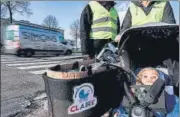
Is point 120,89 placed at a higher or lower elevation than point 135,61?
lower

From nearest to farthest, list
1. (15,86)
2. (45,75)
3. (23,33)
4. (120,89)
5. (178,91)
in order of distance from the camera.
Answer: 1. (45,75)
2. (120,89)
3. (178,91)
4. (15,86)
5. (23,33)

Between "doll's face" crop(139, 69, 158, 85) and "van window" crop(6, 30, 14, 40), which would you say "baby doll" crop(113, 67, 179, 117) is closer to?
"doll's face" crop(139, 69, 158, 85)

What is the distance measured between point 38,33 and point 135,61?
717 inches

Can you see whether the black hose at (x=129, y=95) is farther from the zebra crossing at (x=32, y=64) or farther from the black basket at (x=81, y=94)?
the zebra crossing at (x=32, y=64)

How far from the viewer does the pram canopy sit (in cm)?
332

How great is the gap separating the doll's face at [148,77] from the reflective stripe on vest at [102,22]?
1.31 m

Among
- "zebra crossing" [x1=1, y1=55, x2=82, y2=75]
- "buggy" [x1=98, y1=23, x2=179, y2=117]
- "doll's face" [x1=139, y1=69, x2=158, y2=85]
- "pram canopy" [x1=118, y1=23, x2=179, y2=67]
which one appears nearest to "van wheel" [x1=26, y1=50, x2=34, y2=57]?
"zebra crossing" [x1=1, y1=55, x2=82, y2=75]

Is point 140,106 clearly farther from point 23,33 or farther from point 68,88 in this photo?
point 23,33

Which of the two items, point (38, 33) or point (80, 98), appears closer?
point (80, 98)

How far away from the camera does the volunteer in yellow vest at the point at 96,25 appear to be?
451cm

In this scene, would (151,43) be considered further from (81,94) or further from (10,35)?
(10,35)

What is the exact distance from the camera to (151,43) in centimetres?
391

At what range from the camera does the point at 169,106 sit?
10.00ft

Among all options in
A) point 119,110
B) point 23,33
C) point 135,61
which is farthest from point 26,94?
point 23,33
